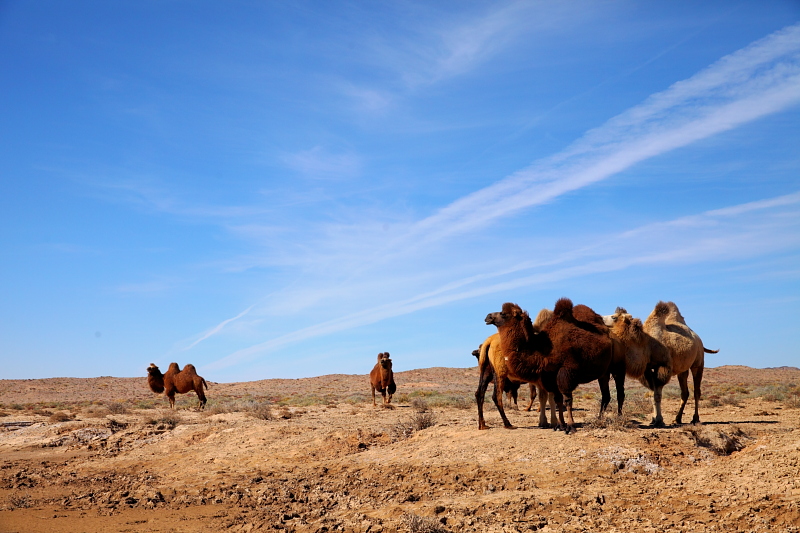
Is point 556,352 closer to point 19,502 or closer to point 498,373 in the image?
point 498,373

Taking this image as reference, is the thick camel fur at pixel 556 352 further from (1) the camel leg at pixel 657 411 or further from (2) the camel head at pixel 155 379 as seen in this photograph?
(2) the camel head at pixel 155 379

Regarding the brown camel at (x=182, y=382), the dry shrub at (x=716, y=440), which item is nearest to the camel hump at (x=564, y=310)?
the dry shrub at (x=716, y=440)

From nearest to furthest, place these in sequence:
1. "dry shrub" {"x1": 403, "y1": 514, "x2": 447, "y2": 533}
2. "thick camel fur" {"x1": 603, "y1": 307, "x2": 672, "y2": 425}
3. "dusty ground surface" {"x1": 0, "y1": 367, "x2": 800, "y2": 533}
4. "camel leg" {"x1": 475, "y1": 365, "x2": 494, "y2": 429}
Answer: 1. "dry shrub" {"x1": 403, "y1": 514, "x2": 447, "y2": 533}
2. "dusty ground surface" {"x1": 0, "y1": 367, "x2": 800, "y2": 533}
3. "thick camel fur" {"x1": 603, "y1": 307, "x2": 672, "y2": 425}
4. "camel leg" {"x1": 475, "y1": 365, "x2": 494, "y2": 429}

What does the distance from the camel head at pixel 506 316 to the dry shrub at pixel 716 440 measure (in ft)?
11.8

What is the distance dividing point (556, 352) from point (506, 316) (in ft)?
3.92

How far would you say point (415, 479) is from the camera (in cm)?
1020

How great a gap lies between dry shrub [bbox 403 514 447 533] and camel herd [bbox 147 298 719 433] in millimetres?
5005

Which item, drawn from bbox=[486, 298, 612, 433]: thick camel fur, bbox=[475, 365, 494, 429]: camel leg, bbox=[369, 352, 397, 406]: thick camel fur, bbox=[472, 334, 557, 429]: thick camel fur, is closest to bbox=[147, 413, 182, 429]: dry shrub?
bbox=[369, 352, 397, 406]: thick camel fur

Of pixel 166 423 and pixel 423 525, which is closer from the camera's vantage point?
pixel 423 525

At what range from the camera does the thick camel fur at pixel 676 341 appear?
13.7 metres

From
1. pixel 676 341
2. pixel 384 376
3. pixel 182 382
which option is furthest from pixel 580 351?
pixel 182 382

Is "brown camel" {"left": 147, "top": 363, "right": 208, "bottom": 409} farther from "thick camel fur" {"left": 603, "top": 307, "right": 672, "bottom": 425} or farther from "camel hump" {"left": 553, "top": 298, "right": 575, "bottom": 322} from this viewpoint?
"thick camel fur" {"left": 603, "top": 307, "right": 672, "bottom": 425}

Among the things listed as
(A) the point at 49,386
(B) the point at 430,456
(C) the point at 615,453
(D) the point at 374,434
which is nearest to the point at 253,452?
(D) the point at 374,434

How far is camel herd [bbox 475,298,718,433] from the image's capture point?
1216cm
